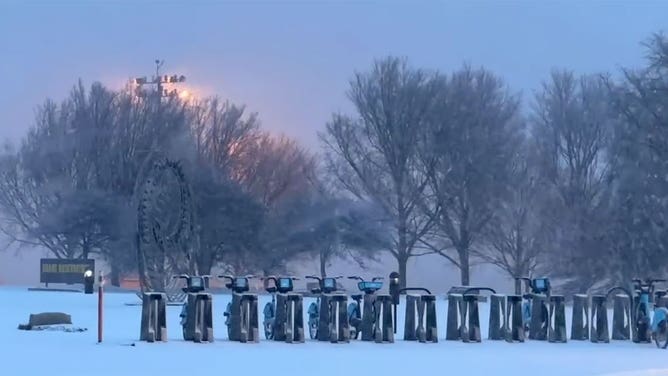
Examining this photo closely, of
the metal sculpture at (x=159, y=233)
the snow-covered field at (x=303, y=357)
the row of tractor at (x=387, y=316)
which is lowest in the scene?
the snow-covered field at (x=303, y=357)

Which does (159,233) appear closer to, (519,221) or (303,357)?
(303,357)

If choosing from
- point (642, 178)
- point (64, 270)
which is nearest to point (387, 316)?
point (642, 178)

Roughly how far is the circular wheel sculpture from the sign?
12.4 m

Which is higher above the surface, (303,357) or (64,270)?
(64,270)

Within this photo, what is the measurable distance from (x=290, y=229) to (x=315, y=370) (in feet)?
125

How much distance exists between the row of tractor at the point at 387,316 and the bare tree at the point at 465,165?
2572 cm

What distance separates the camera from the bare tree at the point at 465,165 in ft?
155

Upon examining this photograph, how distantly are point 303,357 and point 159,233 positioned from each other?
49.6 feet

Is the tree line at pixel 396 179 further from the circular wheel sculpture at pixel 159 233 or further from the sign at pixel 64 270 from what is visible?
the circular wheel sculpture at pixel 159 233

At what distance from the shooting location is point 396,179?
48.3 meters

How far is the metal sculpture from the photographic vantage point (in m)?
30.5

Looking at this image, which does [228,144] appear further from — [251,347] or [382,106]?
[251,347]

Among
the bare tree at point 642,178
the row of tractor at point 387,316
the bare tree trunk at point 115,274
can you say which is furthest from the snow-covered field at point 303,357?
the bare tree trunk at point 115,274

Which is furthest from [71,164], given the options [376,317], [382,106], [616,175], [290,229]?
[376,317]
